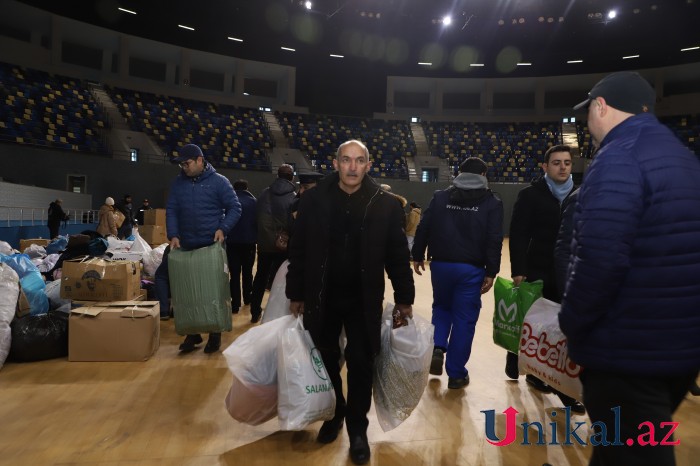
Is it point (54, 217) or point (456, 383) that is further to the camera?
point (54, 217)

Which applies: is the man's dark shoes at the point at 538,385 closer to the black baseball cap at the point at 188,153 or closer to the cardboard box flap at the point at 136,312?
the cardboard box flap at the point at 136,312

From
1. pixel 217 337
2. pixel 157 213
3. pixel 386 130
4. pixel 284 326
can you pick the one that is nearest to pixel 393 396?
pixel 284 326

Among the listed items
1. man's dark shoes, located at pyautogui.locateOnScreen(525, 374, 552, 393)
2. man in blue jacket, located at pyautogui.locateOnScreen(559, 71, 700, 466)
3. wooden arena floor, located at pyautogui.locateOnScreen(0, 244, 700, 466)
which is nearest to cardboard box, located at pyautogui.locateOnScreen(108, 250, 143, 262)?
wooden arena floor, located at pyautogui.locateOnScreen(0, 244, 700, 466)

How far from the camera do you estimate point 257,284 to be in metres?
4.91

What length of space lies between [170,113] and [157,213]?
1187cm

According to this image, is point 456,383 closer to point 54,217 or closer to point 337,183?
point 337,183

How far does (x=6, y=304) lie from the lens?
10.9 feet

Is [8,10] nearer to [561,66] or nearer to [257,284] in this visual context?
[257,284]

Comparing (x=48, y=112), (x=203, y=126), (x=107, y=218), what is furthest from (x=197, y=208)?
(x=203, y=126)

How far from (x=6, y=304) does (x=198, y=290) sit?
1.26 meters

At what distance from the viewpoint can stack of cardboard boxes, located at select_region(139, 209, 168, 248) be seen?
973cm

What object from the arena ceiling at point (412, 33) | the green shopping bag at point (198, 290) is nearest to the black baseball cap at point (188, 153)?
the green shopping bag at point (198, 290)

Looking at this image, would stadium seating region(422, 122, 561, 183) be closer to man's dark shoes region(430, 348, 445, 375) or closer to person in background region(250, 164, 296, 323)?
person in background region(250, 164, 296, 323)

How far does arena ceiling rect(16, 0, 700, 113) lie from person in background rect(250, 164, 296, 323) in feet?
51.2
